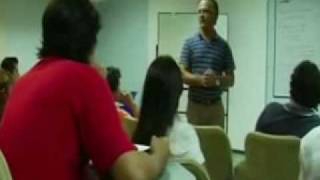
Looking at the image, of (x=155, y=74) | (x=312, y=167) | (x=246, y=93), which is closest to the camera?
(x=312, y=167)

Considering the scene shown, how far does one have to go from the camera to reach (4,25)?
8.39 m

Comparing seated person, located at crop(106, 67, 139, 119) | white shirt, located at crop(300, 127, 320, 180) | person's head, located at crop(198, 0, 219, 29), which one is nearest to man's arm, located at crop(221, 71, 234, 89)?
person's head, located at crop(198, 0, 219, 29)

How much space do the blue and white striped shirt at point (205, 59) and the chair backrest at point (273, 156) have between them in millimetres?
1119

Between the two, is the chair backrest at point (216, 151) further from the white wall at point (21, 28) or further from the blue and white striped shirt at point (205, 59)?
the white wall at point (21, 28)

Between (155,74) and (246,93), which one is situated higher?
(155,74)

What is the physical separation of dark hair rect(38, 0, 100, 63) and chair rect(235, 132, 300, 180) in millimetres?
1612

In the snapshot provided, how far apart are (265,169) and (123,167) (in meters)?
1.84

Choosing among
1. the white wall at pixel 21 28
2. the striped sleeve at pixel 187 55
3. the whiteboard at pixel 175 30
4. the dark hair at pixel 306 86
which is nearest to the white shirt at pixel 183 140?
the dark hair at pixel 306 86

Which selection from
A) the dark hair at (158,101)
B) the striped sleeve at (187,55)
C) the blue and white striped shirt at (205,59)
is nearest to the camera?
the dark hair at (158,101)

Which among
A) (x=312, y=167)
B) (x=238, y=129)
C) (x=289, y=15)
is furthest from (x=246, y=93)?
(x=312, y=167)

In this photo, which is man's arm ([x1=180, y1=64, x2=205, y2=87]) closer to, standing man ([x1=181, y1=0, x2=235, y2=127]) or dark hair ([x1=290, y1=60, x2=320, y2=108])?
standing man ([x1=181, y1=0, x2=235, y2=127])

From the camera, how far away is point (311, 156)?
1897 mm

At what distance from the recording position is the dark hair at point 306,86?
313 cm

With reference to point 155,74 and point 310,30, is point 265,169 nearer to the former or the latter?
point 155,74
